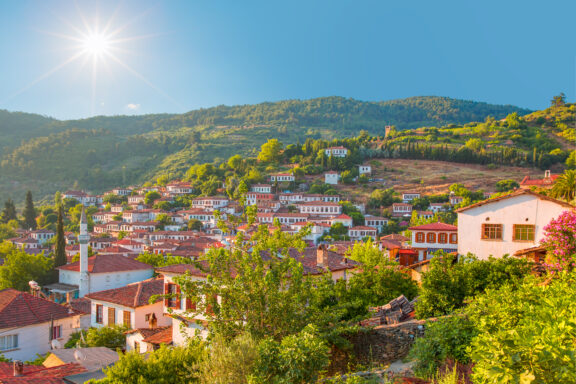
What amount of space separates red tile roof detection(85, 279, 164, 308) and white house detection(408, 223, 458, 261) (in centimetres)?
1561

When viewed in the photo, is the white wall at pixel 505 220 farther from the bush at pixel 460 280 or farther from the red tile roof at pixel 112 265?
the red tile roof at pixel 112 265

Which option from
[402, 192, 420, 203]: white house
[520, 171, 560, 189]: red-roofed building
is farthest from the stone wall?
[402, 192, 420, 203]: white house

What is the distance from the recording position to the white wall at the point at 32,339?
→ 18.0m

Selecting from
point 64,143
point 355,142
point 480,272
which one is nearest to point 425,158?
point 355,142

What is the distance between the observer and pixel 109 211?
97000 millimetres

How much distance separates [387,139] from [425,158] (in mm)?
22994

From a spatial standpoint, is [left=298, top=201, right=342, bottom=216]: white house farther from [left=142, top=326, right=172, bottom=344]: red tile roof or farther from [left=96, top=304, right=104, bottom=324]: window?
[left=142, top=326, right=172, bottom=344]: red tile roof

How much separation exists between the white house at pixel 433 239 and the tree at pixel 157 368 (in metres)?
19.4

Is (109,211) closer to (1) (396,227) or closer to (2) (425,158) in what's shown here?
(1) (396,227)

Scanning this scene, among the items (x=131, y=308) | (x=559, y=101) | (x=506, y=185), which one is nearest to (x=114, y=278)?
(x=131, y=308)

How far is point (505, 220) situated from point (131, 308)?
52.0 ft

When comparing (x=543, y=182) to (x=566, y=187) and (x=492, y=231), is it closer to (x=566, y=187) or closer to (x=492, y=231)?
(x=566, y=187)

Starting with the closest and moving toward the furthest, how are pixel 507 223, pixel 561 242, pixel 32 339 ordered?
pixel 561 242 → pixel 507 223 → pixel 32 339

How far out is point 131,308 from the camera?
18.7 metres
